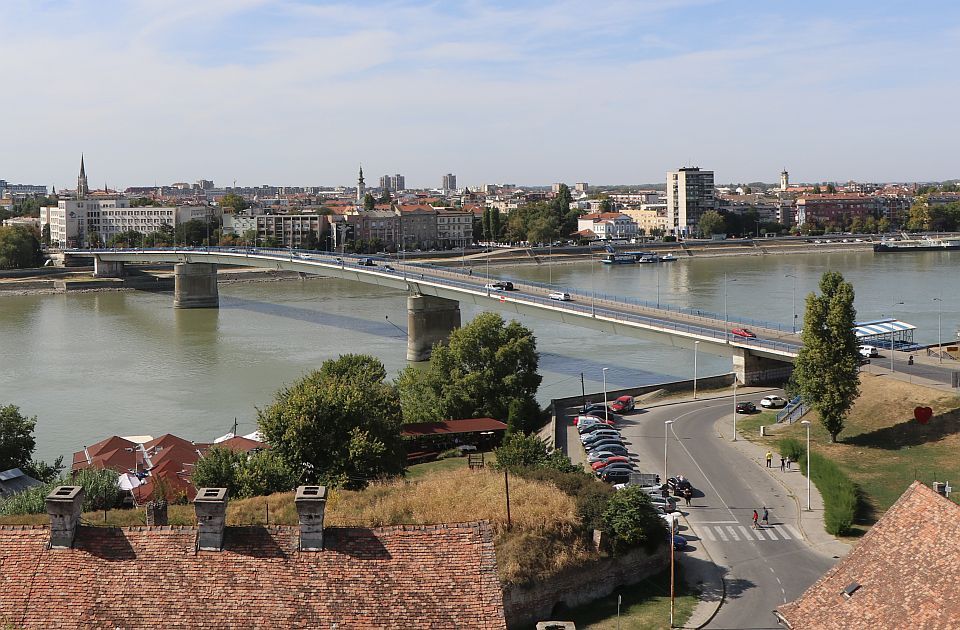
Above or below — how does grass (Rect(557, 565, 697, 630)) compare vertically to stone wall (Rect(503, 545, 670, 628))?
below

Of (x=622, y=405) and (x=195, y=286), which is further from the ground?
(x=195, y=286)

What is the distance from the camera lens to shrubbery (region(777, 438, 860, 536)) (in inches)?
572

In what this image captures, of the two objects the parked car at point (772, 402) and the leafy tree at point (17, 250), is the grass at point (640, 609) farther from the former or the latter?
the leafy tree at point (17, 250)

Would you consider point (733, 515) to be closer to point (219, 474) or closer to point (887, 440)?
point (887, 440)

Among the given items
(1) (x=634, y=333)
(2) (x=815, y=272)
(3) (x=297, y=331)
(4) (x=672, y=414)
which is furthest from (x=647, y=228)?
(4) (x=672, y=414)

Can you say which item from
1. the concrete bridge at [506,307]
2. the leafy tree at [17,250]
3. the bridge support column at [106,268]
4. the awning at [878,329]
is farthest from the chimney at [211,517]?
the leafy tree at [17,250]

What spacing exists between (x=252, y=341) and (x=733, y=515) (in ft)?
91.0

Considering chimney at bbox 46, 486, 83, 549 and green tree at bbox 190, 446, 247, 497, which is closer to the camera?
chimney at bbox 46, 486, 83, 549

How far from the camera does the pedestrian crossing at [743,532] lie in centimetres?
1446

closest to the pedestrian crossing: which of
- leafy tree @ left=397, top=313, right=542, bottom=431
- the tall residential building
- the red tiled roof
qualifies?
the red tiled roof

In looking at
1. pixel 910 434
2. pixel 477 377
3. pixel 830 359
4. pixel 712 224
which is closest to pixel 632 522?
pixel 830 359

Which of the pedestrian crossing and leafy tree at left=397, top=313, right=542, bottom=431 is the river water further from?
the pedestrian crossing

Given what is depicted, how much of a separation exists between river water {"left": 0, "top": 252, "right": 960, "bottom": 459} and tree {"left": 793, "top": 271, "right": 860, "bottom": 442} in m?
8.95

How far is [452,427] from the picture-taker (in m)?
21.6
